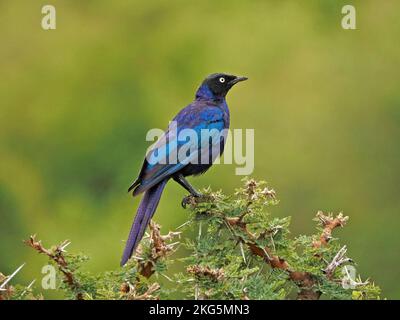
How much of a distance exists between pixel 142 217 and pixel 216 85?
7.29 ft

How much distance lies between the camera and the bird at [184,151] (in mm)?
5785

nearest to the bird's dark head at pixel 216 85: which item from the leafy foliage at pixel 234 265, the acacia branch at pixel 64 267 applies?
the leafy foliage at pixel 234 265

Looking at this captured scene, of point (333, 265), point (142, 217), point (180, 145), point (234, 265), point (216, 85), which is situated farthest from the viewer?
point (216, 85)

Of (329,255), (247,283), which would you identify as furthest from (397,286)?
(247,283)

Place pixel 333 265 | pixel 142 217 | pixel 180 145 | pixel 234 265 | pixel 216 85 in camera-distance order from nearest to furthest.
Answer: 1. pixel 234 265
2. pixel 333 265
3. pixel 142 217
4. pixel 180 145
5. pixel 216 85

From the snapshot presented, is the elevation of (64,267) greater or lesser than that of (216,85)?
lesser

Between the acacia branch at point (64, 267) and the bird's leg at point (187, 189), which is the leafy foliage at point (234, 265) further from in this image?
the bird's leg at point (187, 189)

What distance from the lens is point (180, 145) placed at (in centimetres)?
658

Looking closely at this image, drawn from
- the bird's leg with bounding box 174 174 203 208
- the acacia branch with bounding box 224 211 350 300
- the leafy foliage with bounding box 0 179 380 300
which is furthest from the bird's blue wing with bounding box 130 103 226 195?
the acacia branch with bounding box 224 211 350 300

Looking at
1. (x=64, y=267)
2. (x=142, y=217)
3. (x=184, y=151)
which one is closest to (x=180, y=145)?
(x=184, y=151)

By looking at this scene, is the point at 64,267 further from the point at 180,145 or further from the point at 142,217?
the point at 180,145

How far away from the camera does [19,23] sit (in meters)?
11.3
